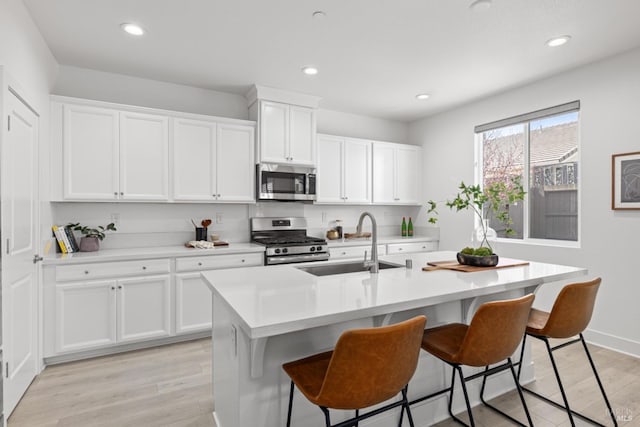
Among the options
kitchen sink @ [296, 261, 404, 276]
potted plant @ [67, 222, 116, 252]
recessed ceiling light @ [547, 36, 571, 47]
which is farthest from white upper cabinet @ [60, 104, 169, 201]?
recessed ceiling light @ [547, 36, 571, 47]

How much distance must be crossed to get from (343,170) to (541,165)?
2274 mm

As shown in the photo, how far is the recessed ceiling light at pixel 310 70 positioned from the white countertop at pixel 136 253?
6.04 ft

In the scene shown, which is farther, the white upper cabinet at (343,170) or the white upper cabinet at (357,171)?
the white upper cabinet at (357,171)

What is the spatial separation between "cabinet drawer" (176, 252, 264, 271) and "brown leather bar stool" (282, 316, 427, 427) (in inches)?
88.0

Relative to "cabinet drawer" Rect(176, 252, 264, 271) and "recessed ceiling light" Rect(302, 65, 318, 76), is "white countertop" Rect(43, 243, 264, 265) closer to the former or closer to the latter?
"cabinet drawer" Rect(176, 252, 264, 271)

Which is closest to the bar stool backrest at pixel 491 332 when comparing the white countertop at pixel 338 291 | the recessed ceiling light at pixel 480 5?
the white countertop at pixel 338 291

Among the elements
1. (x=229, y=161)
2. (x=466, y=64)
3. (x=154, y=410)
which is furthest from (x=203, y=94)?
(x=154, y=410)

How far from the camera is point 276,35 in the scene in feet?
9.02

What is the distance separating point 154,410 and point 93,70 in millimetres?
3140

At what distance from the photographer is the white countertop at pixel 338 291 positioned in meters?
1.30

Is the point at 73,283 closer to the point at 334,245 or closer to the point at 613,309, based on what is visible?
the point at 334,245

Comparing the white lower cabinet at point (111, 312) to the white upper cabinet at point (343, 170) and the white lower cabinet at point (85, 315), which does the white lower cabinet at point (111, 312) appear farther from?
the white upper cabinet at point (343, 170)

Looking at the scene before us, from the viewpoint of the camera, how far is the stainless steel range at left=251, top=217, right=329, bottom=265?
3.70 meters

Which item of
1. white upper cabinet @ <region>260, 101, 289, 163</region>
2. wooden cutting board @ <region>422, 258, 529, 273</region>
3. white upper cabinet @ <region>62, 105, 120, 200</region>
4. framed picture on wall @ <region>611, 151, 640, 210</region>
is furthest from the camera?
white upper cabinet @ <region>260, 101, 289, 163</region>
